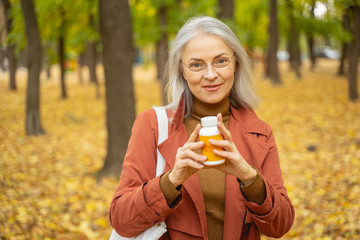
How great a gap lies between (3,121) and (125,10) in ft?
23.6

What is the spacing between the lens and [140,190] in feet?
5.52

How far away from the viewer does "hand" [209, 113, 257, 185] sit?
4.90 feet

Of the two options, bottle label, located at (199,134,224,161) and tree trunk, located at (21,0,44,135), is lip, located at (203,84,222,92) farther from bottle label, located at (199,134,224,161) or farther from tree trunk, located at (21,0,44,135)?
tree trunk, located at (21,0,44,135)

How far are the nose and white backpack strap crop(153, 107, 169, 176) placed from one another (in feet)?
1.16

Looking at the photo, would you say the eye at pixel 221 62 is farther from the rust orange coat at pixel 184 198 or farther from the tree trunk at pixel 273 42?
the tree trunk at pixel 273 42

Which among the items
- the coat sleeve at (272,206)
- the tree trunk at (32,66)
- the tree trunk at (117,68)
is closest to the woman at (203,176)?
the coat sleeve at (272,206)

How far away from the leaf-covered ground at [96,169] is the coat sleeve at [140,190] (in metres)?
1.11

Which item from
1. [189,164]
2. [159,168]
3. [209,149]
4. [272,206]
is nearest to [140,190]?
[159,168]

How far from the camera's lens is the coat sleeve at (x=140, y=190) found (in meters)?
1.65

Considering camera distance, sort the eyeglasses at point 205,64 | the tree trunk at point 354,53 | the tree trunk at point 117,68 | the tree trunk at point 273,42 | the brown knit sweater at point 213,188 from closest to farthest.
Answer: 1. the brown knit sweater at point 213,188
2. the eyeglasses at point 205,64
3. the tree trunk at point 117,68
4. the tree trunk at point 354,53
5. the tree trunk at point 273,42

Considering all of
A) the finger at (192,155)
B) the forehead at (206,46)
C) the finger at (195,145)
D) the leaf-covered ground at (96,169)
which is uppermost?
the forehead at (206,46)

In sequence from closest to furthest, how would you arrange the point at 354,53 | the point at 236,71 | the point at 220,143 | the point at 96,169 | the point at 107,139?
the point at 220,143 < the point at 236,71 < the point at 107,139 < the point at 96,169 < the point at 354,53

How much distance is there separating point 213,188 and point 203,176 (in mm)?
88

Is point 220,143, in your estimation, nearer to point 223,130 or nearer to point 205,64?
point 223,130
